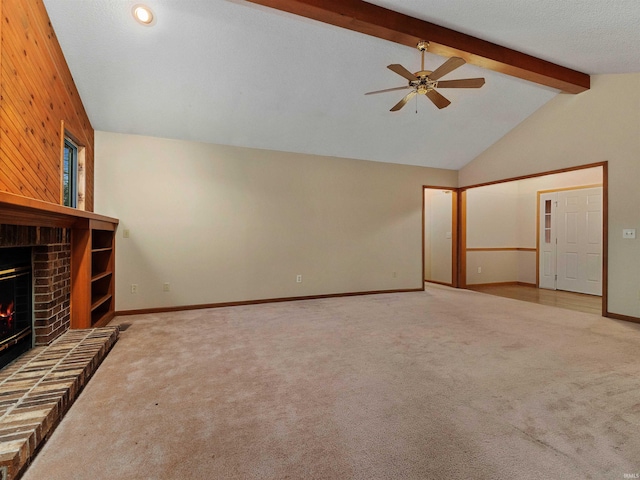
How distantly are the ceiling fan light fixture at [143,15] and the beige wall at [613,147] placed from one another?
210 inches

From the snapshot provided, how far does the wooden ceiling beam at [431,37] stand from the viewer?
268 centimetres

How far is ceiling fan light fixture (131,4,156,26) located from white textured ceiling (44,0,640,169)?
0.05 m

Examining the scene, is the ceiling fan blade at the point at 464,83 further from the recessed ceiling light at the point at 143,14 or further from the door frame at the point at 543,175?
the recessed ceiling light at the point at 143,14

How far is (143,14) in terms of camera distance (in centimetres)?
273

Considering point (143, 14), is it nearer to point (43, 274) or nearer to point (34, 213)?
point (34, 213)

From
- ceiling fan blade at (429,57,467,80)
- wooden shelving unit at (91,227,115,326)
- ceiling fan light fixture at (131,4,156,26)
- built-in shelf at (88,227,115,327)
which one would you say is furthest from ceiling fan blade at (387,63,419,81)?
wooden shelving unit at (91,227,115,326)

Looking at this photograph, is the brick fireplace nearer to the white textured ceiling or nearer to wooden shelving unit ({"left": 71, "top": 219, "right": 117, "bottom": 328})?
wooden shelving unit ({"left": 71, "top": 219, "right": 117, "bottom": 328})

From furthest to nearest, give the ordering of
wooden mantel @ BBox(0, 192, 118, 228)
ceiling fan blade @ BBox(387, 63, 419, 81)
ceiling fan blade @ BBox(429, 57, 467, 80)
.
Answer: ceiling fan blade @ BBox(387, 63, 419, 81), ceiling fan blade @ BBox(429, 57, 467, 80), wooden mantel @ BBox(0, 192, 118, 228)

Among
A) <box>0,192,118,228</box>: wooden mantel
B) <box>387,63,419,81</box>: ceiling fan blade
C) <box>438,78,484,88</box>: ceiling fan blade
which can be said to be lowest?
<box>0,192,118,228</box>: wooden mantel

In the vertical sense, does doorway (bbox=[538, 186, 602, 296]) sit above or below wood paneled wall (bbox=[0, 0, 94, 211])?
below

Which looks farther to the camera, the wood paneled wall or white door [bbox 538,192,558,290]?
white door [bbox 538,192,558,290]

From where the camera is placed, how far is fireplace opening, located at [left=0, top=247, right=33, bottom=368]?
7.08 ft

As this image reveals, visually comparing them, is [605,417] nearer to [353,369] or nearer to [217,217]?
[353,369]

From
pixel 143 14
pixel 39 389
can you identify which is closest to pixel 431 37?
pixel 143 14
